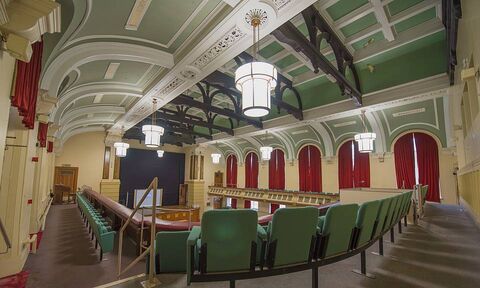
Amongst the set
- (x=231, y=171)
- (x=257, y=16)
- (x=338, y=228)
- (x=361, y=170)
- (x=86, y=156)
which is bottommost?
(x=338, y=228)

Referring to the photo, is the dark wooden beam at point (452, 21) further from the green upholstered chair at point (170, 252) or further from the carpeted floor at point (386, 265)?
the green upholstered chair at point (170, 252)

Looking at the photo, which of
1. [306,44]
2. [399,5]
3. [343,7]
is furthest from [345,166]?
[306,44]

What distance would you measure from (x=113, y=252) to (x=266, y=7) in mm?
4358

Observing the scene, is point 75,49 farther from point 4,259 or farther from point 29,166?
point 4,259

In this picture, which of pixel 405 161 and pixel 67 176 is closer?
pixel 405 161

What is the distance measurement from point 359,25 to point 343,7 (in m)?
0.71

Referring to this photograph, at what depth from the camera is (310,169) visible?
9.61 meters

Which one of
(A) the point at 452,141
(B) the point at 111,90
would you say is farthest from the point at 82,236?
(A) the point at 452,141

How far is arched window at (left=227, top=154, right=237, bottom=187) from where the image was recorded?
46.0 ft

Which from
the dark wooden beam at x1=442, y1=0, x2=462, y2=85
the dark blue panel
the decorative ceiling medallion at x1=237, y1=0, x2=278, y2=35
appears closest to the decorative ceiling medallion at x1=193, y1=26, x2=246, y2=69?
the decorative ceiling medallion at x1=237, y1=0, x2=278, y2=35

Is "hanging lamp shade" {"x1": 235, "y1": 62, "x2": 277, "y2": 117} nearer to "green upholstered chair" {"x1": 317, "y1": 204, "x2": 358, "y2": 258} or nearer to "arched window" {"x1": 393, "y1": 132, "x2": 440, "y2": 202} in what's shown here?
"green upholstered chair" {"x1": 317, "y1": 204, "x2": 358, "y2": 258}

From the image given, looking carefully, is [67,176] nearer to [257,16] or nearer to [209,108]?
[209,108]

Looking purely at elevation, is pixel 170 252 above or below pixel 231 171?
below

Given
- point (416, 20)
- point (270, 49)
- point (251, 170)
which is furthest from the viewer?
point (251, 170)
